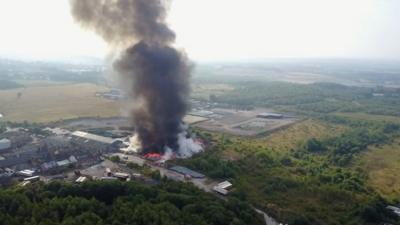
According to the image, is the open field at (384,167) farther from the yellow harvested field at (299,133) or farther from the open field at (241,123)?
the open field at (241,123)

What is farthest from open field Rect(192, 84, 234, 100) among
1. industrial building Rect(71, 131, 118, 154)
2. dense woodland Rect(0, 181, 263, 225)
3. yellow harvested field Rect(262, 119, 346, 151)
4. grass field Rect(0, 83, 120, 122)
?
dense woodland Rect(0, 181, 263, 225)

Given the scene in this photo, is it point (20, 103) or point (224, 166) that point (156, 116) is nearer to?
point (224, 166)

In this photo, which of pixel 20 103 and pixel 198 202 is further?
pixel 20 103

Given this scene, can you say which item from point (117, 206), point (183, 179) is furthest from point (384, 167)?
point (117, 206)

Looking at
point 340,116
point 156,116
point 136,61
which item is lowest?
point 340,116

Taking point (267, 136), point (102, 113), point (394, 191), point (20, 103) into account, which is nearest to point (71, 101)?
point (20, 103)

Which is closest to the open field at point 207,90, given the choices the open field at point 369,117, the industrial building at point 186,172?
the open field at point 369,117
